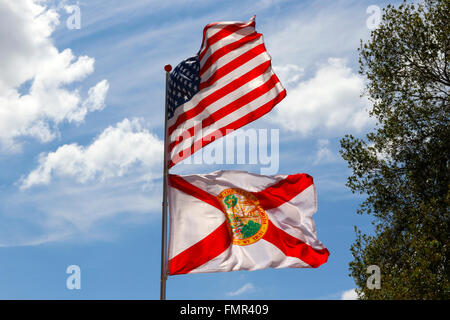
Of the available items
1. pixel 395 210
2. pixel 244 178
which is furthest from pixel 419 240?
pixel 244 178

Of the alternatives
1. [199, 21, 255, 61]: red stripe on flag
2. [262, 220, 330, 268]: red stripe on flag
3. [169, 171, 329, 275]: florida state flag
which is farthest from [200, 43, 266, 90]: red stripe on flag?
[262, 220, 330, 268]: red stripe on flag

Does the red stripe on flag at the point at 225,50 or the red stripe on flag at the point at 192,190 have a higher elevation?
the red stripe on flag at the point at 225,50

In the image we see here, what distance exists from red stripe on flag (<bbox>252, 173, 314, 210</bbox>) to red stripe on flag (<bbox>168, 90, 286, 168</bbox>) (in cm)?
158

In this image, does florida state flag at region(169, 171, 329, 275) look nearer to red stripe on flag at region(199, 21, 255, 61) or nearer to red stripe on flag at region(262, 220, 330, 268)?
red stripe on flag at region(262, 220, 330, 268)

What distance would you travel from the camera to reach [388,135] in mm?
24750

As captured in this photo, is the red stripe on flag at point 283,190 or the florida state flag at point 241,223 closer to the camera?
the florida state flag at point 241,223

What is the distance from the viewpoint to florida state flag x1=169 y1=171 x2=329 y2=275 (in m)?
12.5

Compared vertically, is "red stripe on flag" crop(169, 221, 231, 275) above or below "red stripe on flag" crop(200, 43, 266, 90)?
below

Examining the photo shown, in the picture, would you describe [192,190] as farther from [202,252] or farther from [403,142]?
[403,142]

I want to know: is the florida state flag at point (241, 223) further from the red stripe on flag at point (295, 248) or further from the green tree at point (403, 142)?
the green tree at point (403, 142)

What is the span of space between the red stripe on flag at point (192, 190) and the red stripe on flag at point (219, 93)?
1.11m

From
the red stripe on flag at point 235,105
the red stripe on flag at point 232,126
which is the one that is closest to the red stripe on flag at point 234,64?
the red stripe on flag at point 235,105

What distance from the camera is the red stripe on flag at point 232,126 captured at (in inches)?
513
